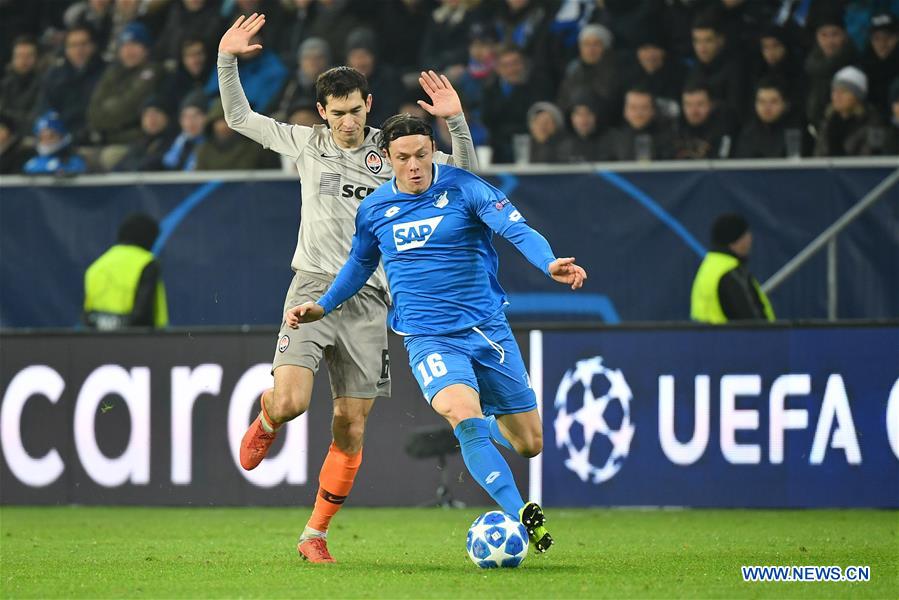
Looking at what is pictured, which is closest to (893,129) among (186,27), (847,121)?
(847,121)

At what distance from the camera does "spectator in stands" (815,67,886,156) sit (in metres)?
12.2

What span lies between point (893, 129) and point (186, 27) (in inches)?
282

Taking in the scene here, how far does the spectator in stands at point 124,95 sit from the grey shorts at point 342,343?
7.35 m

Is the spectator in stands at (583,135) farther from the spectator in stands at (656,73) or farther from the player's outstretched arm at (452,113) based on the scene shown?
the player's outstretched arm at (452,113)

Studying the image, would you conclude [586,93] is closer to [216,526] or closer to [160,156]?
[160,156]

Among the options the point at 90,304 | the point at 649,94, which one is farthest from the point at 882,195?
the point at 90,304

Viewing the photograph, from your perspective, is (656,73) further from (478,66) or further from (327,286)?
(327,286)

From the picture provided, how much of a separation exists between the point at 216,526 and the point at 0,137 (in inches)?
259

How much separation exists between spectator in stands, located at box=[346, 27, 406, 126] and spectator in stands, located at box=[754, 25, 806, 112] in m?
3.21

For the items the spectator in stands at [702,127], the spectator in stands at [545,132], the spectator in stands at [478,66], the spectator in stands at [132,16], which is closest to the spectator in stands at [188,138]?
the spectator in stands at [132,16]

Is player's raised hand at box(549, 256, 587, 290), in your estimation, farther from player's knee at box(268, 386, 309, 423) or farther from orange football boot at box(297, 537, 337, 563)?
orange football boot at box(297, 537, 337, 563)

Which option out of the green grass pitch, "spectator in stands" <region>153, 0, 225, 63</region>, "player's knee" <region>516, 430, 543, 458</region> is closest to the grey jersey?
"player's knee" <region>516, 430, 543, 458</region>

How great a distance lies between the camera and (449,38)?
14.5 meters

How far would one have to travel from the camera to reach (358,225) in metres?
7.26
